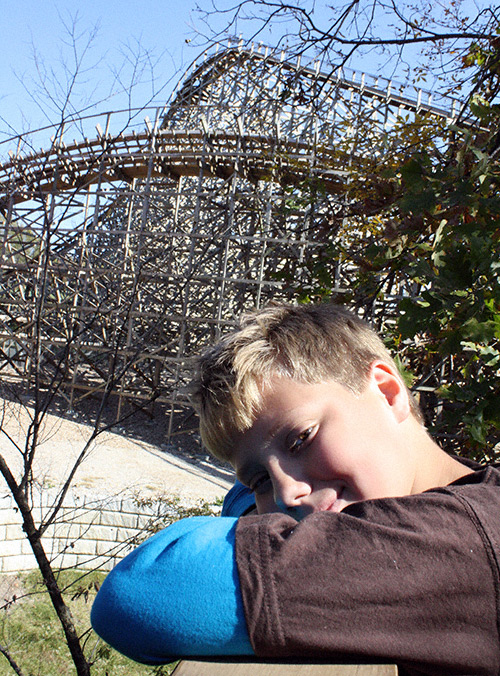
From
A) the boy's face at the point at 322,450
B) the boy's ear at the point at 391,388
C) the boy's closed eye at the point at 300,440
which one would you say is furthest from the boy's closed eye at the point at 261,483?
the boy's ear at the point at 391,388

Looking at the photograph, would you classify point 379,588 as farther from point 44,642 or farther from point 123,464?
point 123,464

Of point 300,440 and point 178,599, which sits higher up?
→ point 300,440

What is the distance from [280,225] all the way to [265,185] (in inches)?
132

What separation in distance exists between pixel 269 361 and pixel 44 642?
4959 mm

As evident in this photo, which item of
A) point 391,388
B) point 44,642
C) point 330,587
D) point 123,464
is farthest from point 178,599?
point 123,464

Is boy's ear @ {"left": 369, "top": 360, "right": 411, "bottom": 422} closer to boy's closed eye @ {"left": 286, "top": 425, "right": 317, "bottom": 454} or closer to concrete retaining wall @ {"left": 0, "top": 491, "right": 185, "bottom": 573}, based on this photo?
boy's closed eye @ {"left": 286, "top": 425, "right": 317, "bottom": 454}

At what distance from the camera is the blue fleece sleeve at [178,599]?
0.68 m

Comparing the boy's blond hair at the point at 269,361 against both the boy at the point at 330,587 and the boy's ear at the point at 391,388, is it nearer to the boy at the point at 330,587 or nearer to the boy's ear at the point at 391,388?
the boy's ear at the point at 391,388

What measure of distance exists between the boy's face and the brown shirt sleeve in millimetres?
197

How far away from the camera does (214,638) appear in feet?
2.24

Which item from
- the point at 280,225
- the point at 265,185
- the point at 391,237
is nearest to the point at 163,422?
the point at 280,225

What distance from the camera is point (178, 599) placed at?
707 millimetres

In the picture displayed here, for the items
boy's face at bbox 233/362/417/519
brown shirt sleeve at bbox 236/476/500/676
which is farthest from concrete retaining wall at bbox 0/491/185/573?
brown shirt sleeve at bbox 236/476/500/676

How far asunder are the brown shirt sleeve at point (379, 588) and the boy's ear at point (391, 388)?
1.19ft
